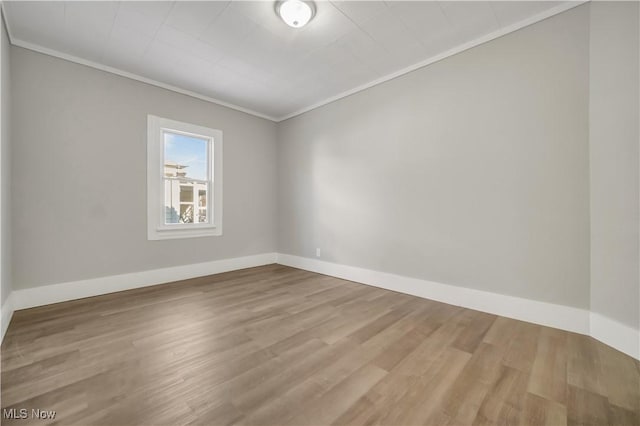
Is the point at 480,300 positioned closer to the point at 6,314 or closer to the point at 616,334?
the point at 616,334

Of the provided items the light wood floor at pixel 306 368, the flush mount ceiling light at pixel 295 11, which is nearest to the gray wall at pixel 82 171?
the light wood floor at pixel 306 368

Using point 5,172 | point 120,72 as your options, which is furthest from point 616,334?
point 120,72

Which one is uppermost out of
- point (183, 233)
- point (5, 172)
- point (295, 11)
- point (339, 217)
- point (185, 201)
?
point (295, 11)

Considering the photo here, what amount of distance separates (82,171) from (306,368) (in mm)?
3414

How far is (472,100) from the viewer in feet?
8.73

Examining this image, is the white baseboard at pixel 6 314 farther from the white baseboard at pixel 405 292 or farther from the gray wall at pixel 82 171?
the gray wall at pixel 82 171

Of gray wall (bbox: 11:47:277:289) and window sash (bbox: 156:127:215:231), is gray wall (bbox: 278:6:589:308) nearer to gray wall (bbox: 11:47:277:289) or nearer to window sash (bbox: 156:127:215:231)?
window sash (bbox: 156:127:215:231)

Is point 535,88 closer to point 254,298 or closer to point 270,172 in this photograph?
point 254,298

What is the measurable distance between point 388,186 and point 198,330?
267 centimetres

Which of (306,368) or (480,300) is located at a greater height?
(480,300)

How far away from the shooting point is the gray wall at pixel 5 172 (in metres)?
2.16

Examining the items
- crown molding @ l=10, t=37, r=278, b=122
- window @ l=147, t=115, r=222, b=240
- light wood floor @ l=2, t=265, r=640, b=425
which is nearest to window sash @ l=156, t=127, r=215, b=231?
window @ l=147, t=115, r=222, b=240

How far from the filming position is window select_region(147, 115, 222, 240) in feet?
11.5

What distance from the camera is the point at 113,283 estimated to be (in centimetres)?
315
